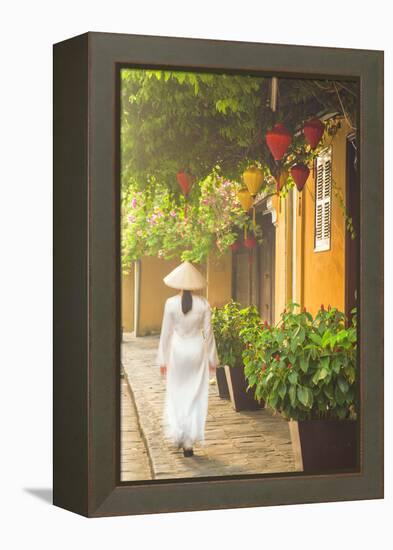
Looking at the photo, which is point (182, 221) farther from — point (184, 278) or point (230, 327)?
point (230, 327)

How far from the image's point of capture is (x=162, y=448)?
6715 mm

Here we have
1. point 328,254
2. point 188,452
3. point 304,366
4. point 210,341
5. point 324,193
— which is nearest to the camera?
point 188,452

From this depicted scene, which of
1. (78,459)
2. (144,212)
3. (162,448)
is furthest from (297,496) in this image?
(144,212)

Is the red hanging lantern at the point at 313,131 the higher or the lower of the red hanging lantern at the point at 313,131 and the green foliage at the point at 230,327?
the higher

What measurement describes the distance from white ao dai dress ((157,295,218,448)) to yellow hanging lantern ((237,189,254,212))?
632 mm

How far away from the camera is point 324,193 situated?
7199mm

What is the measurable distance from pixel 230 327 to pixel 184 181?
0.93 metres

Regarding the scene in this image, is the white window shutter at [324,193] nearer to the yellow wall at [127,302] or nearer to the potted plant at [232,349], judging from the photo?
the potted plant at [232,349]

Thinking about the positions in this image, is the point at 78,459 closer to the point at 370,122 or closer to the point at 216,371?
the point at 216,371

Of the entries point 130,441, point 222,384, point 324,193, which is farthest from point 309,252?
point 130,441

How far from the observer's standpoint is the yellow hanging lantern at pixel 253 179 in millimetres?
6969

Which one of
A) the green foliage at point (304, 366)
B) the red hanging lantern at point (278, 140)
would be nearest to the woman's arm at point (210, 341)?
the green foliage at point (304, 366)

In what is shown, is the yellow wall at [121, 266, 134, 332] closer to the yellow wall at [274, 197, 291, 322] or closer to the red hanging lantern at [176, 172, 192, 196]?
the red hanging lantern at [176, 172, 192, 196]

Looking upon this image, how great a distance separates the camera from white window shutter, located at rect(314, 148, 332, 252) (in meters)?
7.18
